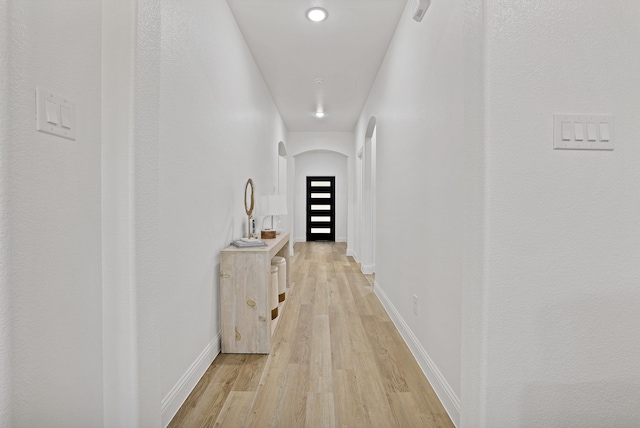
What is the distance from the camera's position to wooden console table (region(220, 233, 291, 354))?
2314 mm

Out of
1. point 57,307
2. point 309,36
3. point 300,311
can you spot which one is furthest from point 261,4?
point 300,311

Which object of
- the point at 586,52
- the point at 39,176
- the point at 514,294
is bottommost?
the point at 514,294

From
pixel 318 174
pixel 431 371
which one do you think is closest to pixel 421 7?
pixel 431 371

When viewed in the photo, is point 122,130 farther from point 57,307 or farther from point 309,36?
point 309,36

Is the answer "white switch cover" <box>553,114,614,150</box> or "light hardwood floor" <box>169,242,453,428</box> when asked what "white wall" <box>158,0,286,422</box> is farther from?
"white switch cover" <box>553,114,614,150</box>

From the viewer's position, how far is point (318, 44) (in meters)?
3.19

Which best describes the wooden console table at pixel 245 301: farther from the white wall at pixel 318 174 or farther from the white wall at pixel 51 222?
the white wall at pixel 318 174

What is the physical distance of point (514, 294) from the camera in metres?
1.18

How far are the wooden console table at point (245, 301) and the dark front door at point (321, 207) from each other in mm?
7099

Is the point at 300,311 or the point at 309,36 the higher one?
the point at 309,36

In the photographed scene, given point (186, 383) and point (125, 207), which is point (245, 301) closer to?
point (186, 383)

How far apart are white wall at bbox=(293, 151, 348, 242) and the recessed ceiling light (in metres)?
6.55

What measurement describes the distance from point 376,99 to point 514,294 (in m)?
3.22

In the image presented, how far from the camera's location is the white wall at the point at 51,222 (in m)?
0.84
